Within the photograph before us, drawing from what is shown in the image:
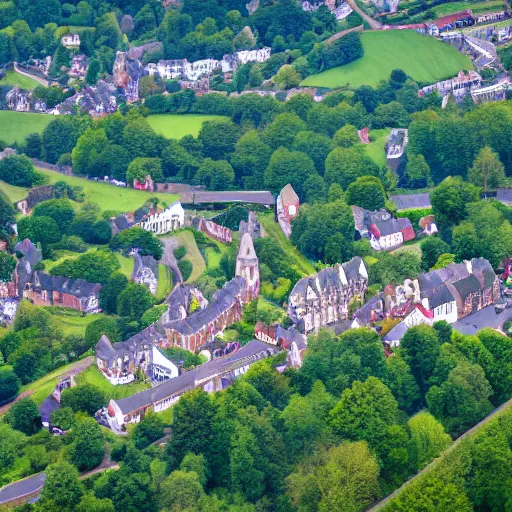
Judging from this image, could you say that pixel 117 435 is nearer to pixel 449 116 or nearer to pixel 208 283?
pixel 208 283

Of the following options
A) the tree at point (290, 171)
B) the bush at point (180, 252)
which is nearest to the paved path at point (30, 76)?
the tree at point (290, 171)

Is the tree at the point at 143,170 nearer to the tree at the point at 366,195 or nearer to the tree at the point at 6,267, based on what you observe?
the tree at the point at 366,195

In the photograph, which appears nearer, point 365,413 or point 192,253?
point 365,413

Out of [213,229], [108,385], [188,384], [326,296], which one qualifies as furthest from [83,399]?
[213,229]

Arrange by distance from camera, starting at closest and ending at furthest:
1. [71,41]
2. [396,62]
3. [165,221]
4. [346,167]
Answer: [165,221] → [346,167] → [396,62] → [71,41]

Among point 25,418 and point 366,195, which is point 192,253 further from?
point 25,418

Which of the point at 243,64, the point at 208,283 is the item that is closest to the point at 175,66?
the point at 243,64

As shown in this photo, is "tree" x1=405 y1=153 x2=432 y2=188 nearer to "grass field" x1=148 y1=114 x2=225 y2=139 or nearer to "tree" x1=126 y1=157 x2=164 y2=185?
"tree" x1=126 y1=157 x2=164 y2=185
